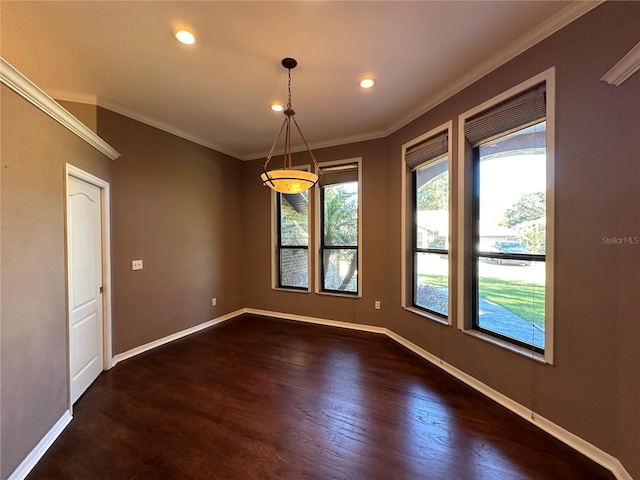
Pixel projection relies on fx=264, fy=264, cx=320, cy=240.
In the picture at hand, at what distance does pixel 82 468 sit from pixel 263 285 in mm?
3363

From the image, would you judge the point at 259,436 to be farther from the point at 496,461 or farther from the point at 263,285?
the point at 263,285

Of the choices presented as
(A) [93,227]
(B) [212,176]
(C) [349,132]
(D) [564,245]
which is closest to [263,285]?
(B) [212,176]

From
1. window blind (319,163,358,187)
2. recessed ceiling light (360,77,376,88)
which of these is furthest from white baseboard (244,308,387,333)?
recessed ceiling light (360,77,376,88)

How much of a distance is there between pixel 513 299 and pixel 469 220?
2.66ft

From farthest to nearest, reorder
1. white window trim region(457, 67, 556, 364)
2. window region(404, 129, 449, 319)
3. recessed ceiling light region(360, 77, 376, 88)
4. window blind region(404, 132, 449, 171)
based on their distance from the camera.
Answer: window region(404, 129, 449, 319) → window blind region(404, 132, 449, 171) → recessed ceiling light region(360, 77, 376, 88) → white window trim region(457, 67, 556, 364)

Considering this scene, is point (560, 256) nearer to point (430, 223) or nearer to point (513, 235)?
point (513, 235)

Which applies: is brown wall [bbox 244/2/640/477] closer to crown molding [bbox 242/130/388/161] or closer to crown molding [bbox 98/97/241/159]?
crown molding [bbox 242/130/388/161]

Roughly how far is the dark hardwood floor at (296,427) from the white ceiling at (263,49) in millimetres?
2950

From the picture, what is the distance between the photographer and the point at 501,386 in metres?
2.27

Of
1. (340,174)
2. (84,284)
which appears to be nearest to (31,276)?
(84,284)

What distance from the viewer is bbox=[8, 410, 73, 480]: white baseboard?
1.59 m

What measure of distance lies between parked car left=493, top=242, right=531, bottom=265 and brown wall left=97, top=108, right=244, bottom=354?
3964mm

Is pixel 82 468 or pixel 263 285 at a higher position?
pixel 263 285

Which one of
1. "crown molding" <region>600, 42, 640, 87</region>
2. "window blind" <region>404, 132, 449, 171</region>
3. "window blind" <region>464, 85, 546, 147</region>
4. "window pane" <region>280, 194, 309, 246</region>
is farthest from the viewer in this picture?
"window pane" <region>280, 194, 309, 246</region>
